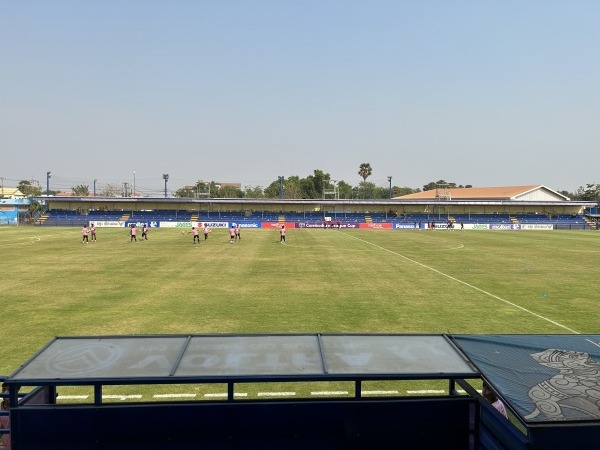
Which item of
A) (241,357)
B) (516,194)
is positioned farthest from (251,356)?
(516,194)

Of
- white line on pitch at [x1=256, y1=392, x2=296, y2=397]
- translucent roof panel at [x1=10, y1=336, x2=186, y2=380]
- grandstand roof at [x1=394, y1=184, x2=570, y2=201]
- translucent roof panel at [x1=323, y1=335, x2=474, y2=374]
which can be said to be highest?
grandstand roof at [x1=394, y1=184, x2=570, y2=201]

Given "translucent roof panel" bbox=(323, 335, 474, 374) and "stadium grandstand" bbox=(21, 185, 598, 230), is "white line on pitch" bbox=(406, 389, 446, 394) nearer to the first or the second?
"translucent roof panel" bbox=(323, 335, 474, 374)

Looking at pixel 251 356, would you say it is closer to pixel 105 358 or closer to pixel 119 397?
pixel 105 358

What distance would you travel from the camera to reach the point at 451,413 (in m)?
5.60

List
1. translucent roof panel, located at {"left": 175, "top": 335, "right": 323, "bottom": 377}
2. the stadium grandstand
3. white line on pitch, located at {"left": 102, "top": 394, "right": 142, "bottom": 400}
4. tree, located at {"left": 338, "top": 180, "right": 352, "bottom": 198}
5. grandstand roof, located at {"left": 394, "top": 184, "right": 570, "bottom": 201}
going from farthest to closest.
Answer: tree, located at {"left": 338, "top": 180, "right": 352, "bottom": 198} < grandstand roof, located at {"left": 394, "top": 184, "right": 570, "bottom": 201} < the stadium grandstand < white line on pitch, located at {"left": 102, "top": 394, "right": 142, "bottom": 400} < translucent roof panel, located at {"left": 175, "top": 335, "right": 323, "bottom": 377}

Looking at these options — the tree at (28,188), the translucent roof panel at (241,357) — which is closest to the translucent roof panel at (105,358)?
the translucent roof panel at (241,357)

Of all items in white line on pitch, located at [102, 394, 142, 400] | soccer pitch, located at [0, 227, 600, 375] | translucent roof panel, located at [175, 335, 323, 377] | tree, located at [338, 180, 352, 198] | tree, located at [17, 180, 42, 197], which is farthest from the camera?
tree, located at [338, 180, 352, 198]

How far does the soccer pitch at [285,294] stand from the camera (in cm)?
1452

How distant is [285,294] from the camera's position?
1958 centimetres

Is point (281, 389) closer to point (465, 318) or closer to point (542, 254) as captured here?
point (465, 318)

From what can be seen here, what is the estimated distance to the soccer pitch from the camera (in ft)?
47.6

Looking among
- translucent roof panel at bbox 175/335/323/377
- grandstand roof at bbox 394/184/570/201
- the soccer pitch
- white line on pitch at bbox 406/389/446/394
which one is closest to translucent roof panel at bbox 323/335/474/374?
translucent roof panel at bbox 175/335/323/377

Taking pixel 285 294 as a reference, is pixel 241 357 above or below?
above

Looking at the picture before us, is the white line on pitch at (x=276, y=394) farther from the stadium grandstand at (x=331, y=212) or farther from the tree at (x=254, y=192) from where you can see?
the tree at (x=254, y=192)
